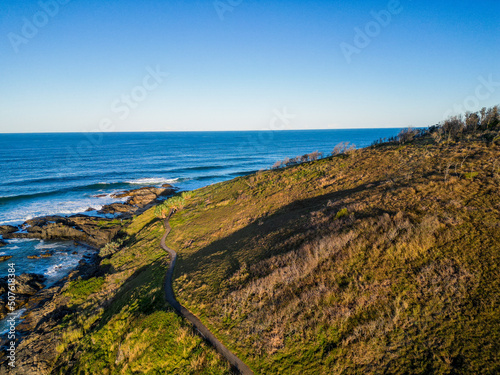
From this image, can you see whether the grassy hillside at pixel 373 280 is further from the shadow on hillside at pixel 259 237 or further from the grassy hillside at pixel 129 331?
the grassy hillside at pixel 129 331

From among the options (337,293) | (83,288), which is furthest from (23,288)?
(337,293)

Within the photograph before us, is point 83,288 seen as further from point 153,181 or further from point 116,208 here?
point 153,181

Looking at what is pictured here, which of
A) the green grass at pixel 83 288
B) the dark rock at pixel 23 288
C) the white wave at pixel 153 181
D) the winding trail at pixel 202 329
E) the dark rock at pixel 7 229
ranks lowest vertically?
the dark rock at pixel 23 288

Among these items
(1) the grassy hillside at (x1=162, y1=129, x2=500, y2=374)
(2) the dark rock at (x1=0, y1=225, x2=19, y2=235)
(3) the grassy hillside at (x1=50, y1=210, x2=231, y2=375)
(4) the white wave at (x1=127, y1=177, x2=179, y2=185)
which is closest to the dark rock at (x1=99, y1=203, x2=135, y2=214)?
(2) the dark rock at (x1=0, y1=225, x2=19, y2=235)

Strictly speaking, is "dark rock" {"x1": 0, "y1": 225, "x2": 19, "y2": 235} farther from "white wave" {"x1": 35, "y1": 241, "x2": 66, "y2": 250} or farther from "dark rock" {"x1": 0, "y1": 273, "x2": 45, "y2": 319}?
"dark rock" {"x1": 0, "y1": 273, "x2": 45, "y2": 319}

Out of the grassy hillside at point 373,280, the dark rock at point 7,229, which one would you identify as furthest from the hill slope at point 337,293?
the dark rock at point 7,229

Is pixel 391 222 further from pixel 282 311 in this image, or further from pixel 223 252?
pixel 223 252
